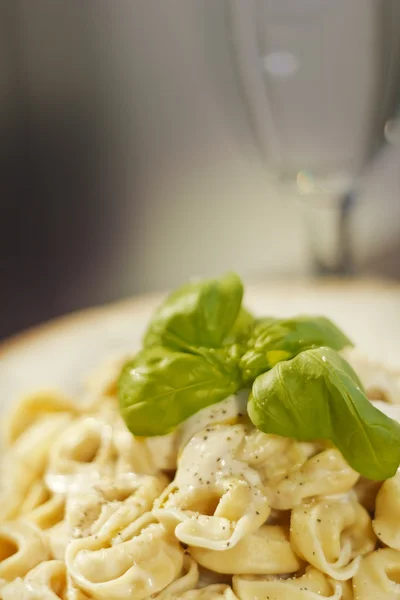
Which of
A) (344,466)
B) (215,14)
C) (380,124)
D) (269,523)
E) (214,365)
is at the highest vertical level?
(215,14)

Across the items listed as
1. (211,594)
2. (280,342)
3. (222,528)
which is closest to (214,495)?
(222,528)

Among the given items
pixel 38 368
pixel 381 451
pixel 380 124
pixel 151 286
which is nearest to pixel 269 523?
pixel 381 451

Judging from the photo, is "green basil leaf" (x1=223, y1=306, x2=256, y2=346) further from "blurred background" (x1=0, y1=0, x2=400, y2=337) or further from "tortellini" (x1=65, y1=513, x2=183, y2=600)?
"blurred background" (x1=0, y1=0, x2=400, y2=337)

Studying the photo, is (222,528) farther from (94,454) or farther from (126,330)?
(126,330)

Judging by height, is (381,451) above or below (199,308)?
below

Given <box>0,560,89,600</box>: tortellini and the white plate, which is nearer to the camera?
<box>0,560,89,600</box>: tortellini

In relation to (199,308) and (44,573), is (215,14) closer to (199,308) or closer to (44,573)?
(199,308)

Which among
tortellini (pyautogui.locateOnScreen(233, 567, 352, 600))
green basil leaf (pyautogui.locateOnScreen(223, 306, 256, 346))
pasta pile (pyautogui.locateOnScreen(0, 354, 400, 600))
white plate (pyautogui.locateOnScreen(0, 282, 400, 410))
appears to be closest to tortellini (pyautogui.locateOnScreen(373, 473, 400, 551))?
pasta pile (pyautogui.locateOnScreen(0, 354, 400, 600))

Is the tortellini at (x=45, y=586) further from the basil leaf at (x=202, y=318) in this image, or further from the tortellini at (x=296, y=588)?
the basil leaf at (x=202, y=318)
